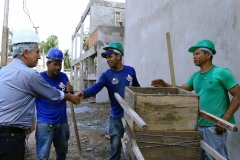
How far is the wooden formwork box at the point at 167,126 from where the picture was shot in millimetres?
2199

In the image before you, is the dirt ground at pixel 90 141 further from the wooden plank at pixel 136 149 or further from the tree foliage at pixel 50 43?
the tree foliage at pixel 50 43

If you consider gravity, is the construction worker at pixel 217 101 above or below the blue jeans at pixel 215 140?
above

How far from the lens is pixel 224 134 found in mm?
2648

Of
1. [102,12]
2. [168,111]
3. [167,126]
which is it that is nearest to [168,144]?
[167,126]

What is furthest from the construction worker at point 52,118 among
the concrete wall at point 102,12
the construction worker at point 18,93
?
the concrete wall at point 102,12

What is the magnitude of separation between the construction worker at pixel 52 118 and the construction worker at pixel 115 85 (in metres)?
0.38

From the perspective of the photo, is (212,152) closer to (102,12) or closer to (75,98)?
(75,98)

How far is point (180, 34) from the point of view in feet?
15.4

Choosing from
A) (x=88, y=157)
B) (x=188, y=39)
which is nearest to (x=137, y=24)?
(x=188, y=39)

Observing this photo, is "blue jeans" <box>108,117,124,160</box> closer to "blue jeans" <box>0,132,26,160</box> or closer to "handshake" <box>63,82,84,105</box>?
"handshake" <box>63,82,84,105</box>

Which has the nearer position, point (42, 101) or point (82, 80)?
point (42, 101)

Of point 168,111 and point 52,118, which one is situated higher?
point 168,111

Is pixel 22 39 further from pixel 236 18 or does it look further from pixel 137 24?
pixel 137 24

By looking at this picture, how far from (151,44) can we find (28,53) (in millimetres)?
4297
